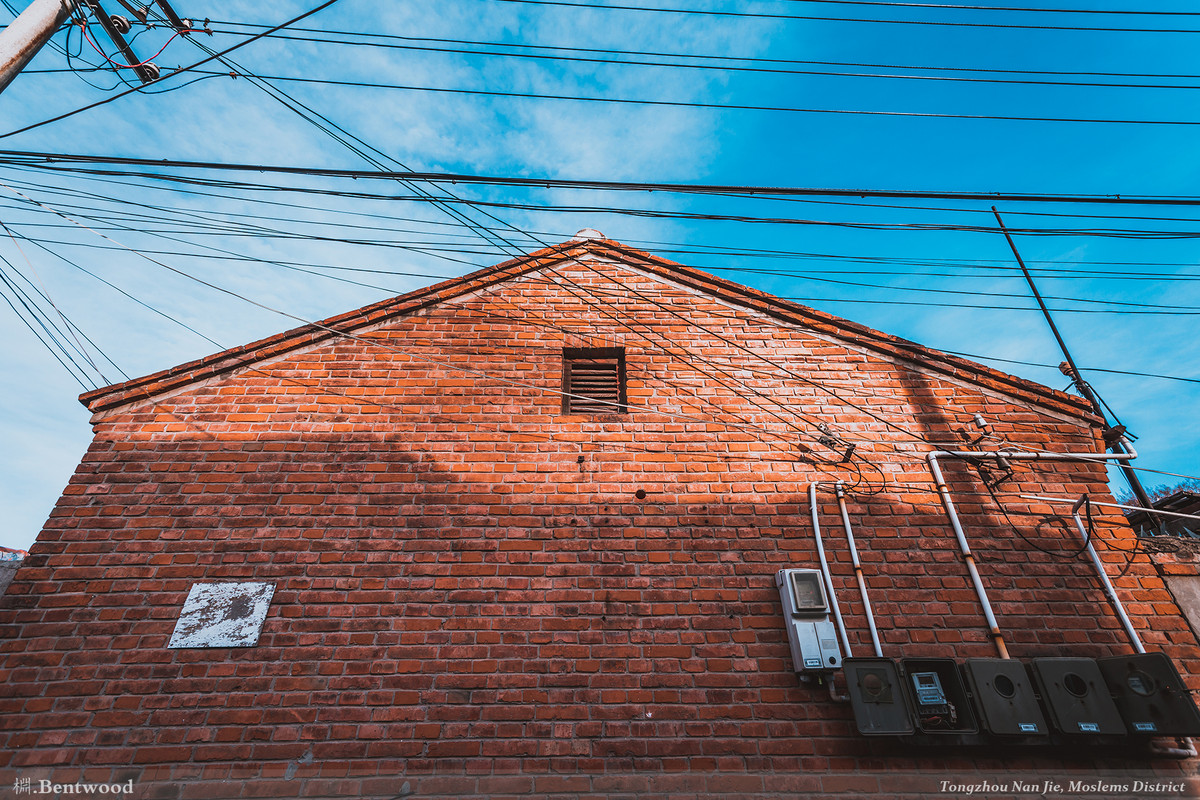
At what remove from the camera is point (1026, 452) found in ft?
16.4

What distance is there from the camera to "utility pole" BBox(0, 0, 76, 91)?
364cm

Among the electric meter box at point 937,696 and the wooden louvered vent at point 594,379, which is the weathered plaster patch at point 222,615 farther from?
the electric meter box at point 937,696

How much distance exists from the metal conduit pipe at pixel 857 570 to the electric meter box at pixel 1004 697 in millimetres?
590

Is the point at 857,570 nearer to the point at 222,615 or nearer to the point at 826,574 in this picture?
the point at 826,574

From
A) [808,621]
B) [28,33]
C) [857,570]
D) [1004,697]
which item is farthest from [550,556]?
[28,33]

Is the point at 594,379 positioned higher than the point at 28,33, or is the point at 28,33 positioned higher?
the point at 28,33

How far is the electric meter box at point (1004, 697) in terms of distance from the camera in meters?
3.71

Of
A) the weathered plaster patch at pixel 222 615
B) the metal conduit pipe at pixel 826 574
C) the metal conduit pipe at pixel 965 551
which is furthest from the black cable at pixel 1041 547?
the weathered plaster patch at pixel 222 615

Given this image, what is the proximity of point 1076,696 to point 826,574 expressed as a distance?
1768 millimetres

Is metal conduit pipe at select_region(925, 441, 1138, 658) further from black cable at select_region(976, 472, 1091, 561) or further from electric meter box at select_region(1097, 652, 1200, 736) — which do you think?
electric meter box at select_region(1097, 652, 1200, 736)

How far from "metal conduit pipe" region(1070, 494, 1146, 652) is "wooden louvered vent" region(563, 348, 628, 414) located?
13.0 ft

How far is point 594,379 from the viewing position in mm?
5422

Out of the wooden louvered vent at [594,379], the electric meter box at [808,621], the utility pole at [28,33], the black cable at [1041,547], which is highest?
the utility pole at [28,33]

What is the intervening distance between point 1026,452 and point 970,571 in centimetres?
140
